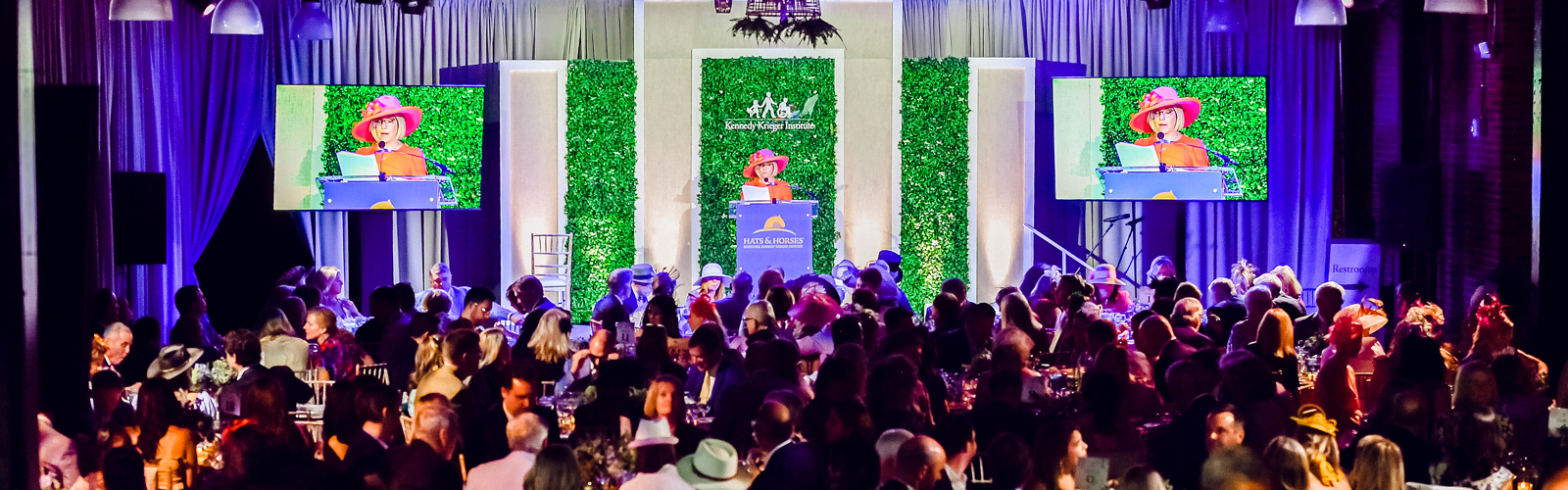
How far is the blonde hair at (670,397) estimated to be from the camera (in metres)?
5.48

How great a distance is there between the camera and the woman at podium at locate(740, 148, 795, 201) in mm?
12906

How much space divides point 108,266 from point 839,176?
561cm

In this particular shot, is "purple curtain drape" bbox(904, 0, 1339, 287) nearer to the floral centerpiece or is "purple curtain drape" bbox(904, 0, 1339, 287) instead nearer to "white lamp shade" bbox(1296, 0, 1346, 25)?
"white lamp shade" bbox(1296, 0, 1346, 25)

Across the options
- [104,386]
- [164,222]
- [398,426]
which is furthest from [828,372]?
[164,222]

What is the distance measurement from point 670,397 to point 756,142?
7.66 meters

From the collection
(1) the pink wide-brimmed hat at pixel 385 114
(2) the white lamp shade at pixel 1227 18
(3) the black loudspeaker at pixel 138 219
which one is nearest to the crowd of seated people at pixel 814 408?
(3) the black loudspeaker at pixel 138 219

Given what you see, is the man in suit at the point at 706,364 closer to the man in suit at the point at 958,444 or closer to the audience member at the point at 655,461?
the audience member at the point at 655,461

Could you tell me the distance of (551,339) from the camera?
23.2 feet

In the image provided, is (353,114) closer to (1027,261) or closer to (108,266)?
(108,266)

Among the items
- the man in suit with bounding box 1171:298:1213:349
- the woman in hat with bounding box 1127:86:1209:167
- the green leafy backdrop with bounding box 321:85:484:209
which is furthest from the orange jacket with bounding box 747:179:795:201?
the man in suit with bounding box 1171:298:1213:349

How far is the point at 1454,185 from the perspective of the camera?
11.1 metres

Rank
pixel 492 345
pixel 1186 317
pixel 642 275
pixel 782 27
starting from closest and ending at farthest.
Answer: pixel 492 345, pixel 1186 317, pixel 642 275, pixel 782 27

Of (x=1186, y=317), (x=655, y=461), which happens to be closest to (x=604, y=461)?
(x=655, y=461)

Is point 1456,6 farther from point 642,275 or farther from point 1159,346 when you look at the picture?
point 642,275
